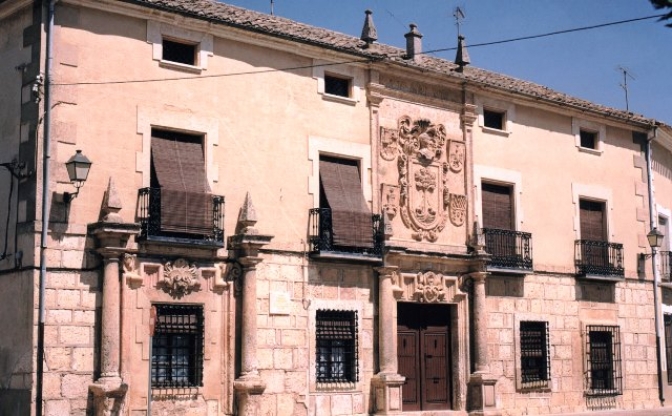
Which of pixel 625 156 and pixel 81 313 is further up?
pixel 625 156

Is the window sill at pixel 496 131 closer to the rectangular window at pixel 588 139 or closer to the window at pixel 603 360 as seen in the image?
the rectangular window at pixel 588 139

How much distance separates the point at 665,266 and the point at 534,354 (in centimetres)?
542

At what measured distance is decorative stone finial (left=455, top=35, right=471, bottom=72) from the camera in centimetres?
2239

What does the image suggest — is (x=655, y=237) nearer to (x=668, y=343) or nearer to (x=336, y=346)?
(x=668, y=343)

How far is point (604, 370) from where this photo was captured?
2362 cm

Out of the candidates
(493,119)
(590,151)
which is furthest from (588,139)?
(493,119)

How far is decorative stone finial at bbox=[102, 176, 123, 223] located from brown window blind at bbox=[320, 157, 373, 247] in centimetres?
428

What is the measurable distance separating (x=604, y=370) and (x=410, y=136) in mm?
7638

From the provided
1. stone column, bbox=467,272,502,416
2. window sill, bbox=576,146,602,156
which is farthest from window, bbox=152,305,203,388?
window sill, bbox=576,146,602,156

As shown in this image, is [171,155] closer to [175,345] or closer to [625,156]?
[175,345]

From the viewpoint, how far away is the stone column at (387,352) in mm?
19031

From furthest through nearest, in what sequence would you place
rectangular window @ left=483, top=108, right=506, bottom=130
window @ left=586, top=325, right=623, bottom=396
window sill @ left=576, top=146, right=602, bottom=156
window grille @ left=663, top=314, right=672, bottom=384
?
window grille @ left=663, top=314, right=672, bottom=384 < window sill @ left=576, top=146, right=602, bottom=156 < window @ left=586, top=325, right=623, bottom=396 < rectangular window @ left=483, top=108, right=506, bottom=130

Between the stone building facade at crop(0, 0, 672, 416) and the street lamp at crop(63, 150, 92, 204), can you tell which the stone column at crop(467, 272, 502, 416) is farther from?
the street lamp at crop(63, 150, 92, 204)

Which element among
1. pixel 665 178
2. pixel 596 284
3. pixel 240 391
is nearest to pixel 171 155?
pixel 240 391
